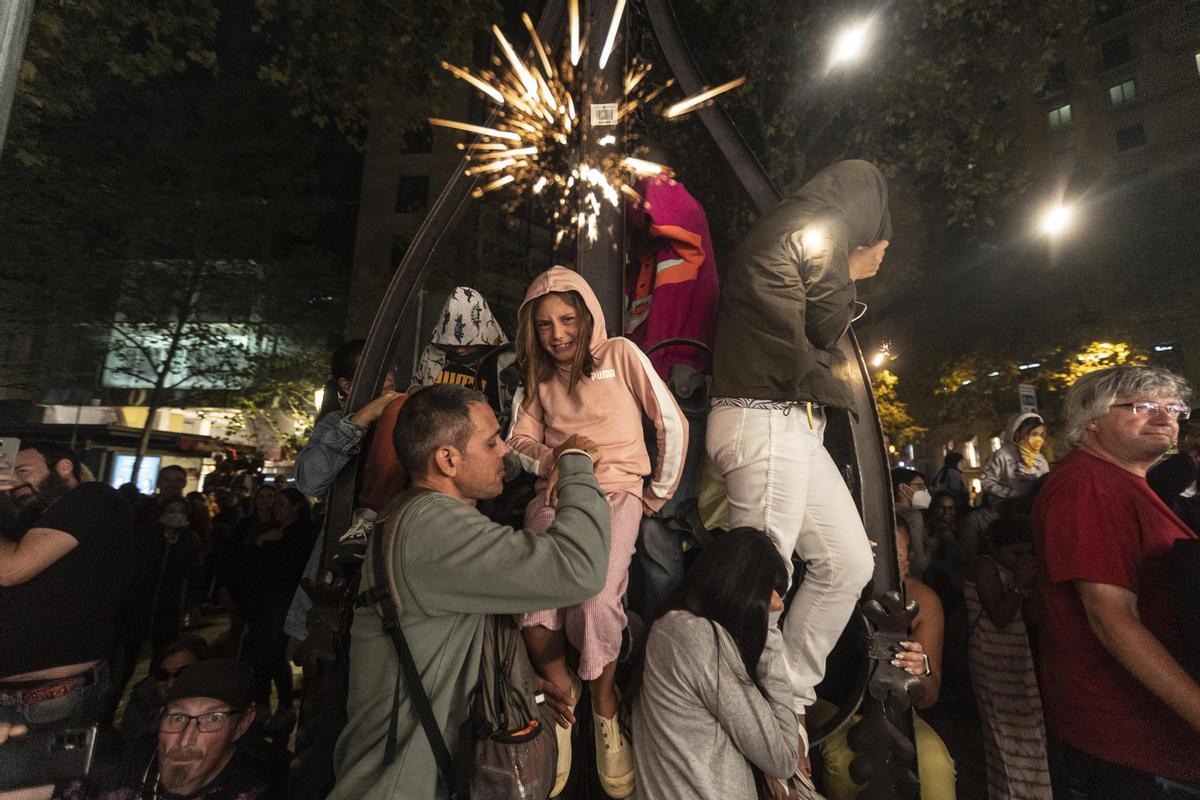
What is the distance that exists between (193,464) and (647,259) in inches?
967

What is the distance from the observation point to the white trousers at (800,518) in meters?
2.67

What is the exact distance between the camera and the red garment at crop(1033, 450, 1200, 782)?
210 centimetres

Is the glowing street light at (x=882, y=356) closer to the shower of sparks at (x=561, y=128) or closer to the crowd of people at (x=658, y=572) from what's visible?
the crowd of people at (x=658, y=572)

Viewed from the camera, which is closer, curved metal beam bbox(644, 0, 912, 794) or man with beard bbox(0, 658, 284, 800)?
man with beard bbox(0, 658, 284, 800)

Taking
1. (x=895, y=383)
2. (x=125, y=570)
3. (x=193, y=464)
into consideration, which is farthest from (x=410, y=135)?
(x=125, y=570)

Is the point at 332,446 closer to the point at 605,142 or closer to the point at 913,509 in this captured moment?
the point at 605,142

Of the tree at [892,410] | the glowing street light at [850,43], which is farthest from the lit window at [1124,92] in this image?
the tree at [892,410]

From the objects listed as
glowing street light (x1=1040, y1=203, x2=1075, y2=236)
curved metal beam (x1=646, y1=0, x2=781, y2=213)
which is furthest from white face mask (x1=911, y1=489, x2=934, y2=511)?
glowing street light (x1=1040, y1=203, x2=1075, y2=236)

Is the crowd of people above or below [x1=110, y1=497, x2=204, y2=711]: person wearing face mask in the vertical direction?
above

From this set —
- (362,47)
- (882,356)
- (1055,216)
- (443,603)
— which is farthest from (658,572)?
(882,356)

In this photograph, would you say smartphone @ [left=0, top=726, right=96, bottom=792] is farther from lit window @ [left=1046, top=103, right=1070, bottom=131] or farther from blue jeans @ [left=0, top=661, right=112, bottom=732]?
lit window @ [left=1046, top=103, right=1070, bottom=131]

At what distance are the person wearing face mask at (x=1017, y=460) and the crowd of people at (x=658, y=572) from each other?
251 cm

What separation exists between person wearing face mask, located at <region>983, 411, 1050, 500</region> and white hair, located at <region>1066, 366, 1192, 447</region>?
4092 mm

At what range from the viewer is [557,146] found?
428cm
